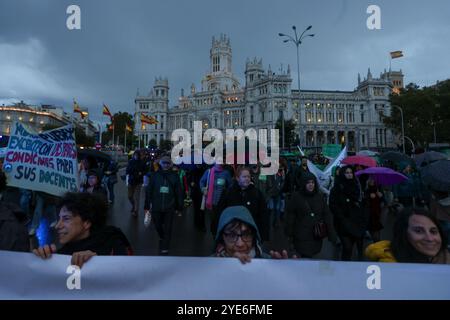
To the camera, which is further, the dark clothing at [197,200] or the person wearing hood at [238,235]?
the dark clothing at [197,200]

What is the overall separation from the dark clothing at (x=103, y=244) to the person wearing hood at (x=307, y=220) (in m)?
2.58

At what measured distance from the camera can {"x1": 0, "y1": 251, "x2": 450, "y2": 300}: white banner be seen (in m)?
1.86

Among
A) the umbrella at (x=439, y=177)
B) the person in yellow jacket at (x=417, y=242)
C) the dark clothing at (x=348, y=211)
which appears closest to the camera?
the person in yellow jacket at (x=417, y=242)

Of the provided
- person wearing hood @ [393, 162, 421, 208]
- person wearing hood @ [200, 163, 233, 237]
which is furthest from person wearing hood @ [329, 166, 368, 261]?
person wearing hood @ [393, 162, 421, 208]

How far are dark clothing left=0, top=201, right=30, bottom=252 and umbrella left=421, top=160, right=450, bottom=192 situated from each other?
4136 mm

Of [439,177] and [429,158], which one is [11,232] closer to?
[439,177]

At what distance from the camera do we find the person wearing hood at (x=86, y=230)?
2145 millimetres

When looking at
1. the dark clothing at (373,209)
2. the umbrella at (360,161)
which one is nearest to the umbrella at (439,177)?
the dark clothing at (373,209)

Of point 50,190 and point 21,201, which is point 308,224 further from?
point 21,201

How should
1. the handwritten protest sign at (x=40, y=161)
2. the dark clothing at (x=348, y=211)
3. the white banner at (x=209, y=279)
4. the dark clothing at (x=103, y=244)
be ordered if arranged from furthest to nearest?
the dark clothing at (x=348, y=211), the handwritten protest sign at (x=40, y=161), the dark clothing at (x=103, y=244), the white banner at (x=209, y=279)

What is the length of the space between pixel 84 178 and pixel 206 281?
261 inches

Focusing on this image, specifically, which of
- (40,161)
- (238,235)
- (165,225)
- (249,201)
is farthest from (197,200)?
(238,235)

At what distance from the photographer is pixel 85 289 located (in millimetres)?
1860

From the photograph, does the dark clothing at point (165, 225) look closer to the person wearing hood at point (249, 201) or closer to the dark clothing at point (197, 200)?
the person wearing hood at point (249, 201)
